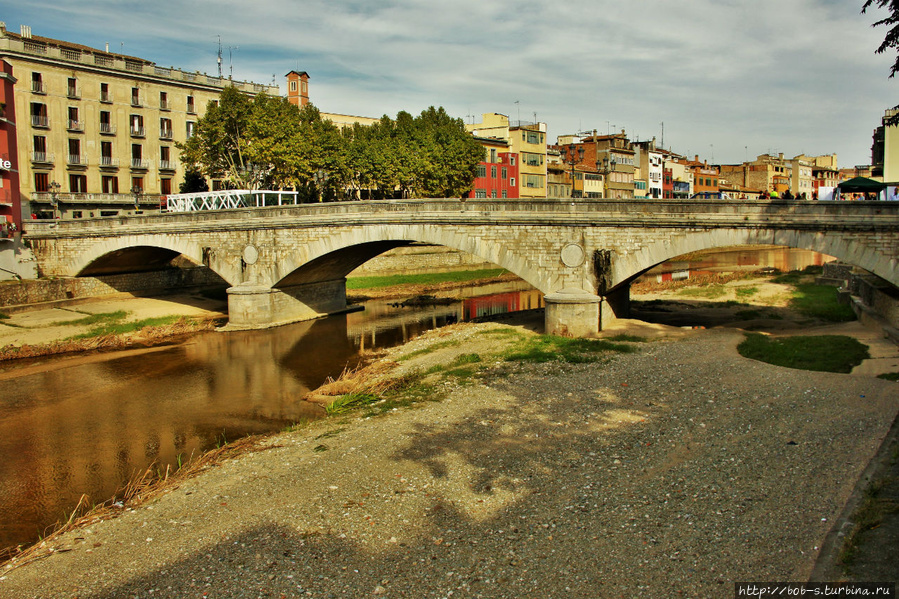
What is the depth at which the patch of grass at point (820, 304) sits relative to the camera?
34.2 metres

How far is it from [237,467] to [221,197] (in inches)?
1319

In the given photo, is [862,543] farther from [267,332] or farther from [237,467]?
[267,332]

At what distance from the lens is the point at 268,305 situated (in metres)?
40.8

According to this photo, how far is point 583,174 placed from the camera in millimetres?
91250

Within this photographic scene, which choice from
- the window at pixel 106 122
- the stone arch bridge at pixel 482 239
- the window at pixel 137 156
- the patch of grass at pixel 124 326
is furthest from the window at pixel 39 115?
the patch of grass at pixel 124 326

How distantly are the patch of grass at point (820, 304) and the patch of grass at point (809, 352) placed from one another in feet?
27.6

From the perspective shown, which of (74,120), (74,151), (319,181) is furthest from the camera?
(74,151)

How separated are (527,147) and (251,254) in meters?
51.2

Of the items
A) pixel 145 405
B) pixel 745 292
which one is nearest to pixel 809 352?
pixel 745 292

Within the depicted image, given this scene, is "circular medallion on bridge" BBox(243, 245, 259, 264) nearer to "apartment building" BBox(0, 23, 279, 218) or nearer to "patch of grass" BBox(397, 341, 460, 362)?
"patch of grass" BBox(397, 341, 460, 362)

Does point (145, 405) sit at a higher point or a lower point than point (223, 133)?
lower

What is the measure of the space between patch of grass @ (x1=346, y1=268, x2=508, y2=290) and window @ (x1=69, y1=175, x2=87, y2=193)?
2551 cm

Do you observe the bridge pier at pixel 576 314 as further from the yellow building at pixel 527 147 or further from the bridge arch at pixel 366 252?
the yellow building at pixel 527 147

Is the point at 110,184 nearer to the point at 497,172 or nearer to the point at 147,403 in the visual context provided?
the point at 497,172
